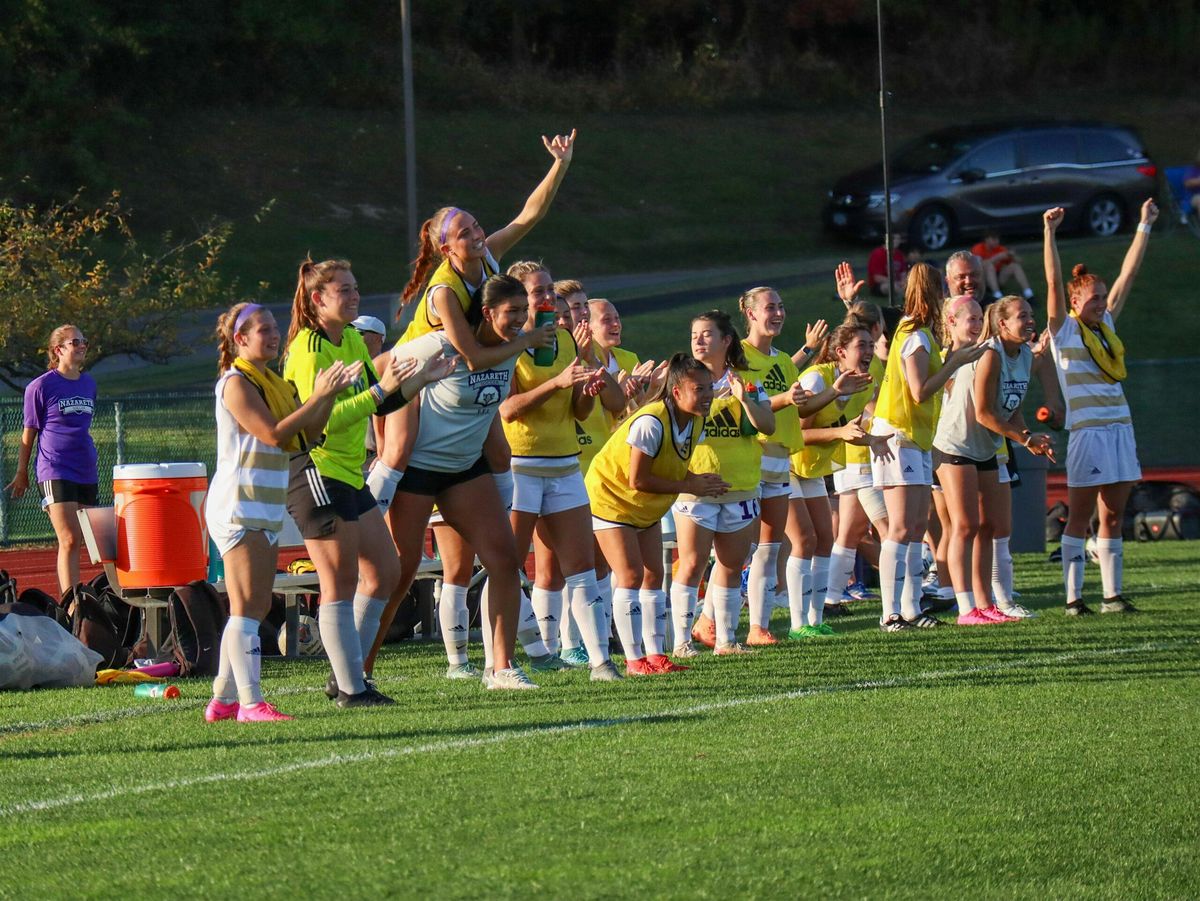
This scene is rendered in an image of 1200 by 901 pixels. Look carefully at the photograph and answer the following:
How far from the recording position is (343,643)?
8.20 m

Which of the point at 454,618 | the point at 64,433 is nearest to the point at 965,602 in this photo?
the point at 454,618

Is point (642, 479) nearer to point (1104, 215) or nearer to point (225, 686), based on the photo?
point (225, 686)

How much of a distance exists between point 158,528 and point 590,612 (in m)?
3.10

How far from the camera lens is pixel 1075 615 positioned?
1168 cm

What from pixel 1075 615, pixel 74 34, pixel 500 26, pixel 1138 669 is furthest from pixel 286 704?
pixel 500 26

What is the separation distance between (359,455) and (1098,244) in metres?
27.4

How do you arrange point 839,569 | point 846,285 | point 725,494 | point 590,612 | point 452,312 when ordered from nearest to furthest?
point 452,312 → point 590,612 → point 725,494 → point 846,285 → point 839,569

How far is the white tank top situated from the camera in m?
7.73

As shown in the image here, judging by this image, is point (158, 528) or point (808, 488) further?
point (808, 488)

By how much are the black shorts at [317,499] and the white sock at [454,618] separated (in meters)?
1.44

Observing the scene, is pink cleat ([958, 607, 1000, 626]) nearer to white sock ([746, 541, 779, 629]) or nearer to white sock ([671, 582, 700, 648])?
white sock ([746, 541, 779, 629])

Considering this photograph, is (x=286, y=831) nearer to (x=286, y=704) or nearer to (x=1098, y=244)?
(x=286, y=704)

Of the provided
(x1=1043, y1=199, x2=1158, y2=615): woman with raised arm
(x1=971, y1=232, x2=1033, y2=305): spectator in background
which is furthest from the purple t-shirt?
(x1=971, y1=232, x2=1033, y2=305): spectator in background

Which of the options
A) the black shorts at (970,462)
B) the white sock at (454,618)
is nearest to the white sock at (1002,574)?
the black shorts at (970,462)
